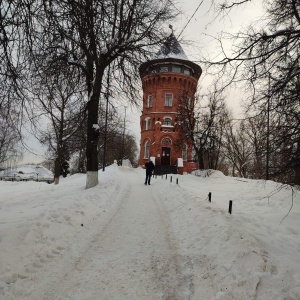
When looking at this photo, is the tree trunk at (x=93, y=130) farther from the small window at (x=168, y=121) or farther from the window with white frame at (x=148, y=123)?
the window with white frame at (x=148, y=123)

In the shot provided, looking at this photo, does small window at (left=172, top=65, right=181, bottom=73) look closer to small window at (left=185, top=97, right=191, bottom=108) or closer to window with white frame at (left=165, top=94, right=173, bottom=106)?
window with white frame at (left=165, top=94, right=173, bottom=106)

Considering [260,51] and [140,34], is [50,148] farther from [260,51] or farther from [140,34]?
[260,51]

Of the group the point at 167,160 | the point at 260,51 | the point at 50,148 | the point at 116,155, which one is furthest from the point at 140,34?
the point at 116,155

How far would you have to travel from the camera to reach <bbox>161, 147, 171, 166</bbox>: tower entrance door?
4012 cm

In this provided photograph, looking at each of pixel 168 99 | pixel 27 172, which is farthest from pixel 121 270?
pixel 27 172

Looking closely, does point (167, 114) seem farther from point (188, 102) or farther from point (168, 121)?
point (188, 102)

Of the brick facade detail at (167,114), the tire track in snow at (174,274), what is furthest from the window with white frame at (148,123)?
the tire track in snow at (174,274)

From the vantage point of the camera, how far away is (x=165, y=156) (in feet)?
132

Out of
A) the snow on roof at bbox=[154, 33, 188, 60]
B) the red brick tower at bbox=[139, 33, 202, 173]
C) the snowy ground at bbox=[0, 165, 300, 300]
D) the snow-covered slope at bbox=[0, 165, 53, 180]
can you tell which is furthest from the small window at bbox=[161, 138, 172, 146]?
the snowy ground at bbox=[0, 165, 300, 300]

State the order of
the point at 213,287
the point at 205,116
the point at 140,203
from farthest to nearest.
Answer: the point at 205,116
the point at 140,203
the point at 213,287

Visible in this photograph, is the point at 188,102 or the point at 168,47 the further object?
the point at 188,102

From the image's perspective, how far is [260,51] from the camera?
23.5 ft

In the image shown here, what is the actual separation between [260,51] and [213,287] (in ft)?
18.5

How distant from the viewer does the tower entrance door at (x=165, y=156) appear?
40125mm
